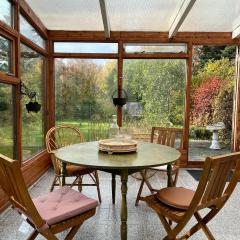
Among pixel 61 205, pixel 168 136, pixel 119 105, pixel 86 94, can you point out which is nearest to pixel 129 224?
pixel 61 205

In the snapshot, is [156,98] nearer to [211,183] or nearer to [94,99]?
[94,99]

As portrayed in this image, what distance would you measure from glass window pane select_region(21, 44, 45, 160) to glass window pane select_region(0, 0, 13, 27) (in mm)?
505

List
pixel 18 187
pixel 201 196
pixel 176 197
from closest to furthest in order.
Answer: pixel 18 187, pixel 201 196, pixel 176 197

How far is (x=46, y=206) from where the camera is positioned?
191 centimetres

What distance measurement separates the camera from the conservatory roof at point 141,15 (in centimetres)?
342

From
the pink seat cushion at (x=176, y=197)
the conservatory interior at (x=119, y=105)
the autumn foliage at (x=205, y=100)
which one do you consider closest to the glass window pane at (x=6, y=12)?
the conservatory interior at (x=119, y=105)

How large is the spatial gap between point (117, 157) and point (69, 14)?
263 centimetres

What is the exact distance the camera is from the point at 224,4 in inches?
136

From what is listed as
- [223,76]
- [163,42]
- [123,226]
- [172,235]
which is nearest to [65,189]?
[123,226]

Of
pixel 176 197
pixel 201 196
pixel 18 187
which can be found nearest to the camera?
pixel 18 187

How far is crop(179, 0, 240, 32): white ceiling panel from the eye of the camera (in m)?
3.45

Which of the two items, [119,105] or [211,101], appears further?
Result: [211,101]

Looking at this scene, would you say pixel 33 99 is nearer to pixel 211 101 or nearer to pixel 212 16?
pixel 212 16

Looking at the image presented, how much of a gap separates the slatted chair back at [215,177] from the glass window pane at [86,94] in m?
3.19
